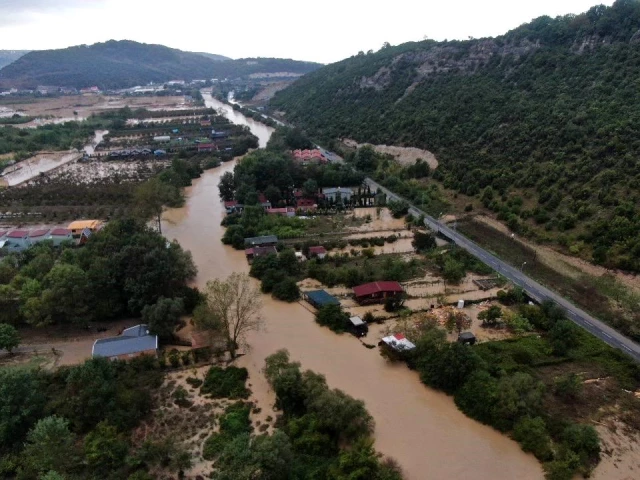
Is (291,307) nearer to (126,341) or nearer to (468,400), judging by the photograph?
(126,341)

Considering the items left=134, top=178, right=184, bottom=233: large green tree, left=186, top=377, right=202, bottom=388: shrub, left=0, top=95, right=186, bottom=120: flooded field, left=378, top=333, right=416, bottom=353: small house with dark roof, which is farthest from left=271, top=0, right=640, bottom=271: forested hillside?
left=0, top=95, right=186, bottom=120: flooded field

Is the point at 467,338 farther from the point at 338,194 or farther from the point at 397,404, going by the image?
the point at 338,194

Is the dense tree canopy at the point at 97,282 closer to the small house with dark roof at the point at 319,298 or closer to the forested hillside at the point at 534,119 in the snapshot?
the small house with dark roof at the point at 319,298

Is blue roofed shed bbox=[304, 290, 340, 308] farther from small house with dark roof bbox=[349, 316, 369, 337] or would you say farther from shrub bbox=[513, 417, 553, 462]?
shrub bbox=[513, 417, 553, 462]

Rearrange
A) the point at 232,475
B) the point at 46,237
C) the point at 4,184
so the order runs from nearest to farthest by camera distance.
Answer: the point at 232,475, the point at 46,237, the point at 4,184

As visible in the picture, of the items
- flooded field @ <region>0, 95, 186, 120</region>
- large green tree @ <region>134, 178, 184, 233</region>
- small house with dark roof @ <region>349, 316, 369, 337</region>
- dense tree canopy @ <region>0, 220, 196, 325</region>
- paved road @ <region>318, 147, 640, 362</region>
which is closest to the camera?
paved road @ <region>318, 147, 640, 362</region>

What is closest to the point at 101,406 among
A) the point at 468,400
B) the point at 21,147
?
the point at 468,400

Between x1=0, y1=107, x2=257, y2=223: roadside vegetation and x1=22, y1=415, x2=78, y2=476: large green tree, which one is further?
x1=0, y1=107, x2=257, y2=223: roadside vegetation
